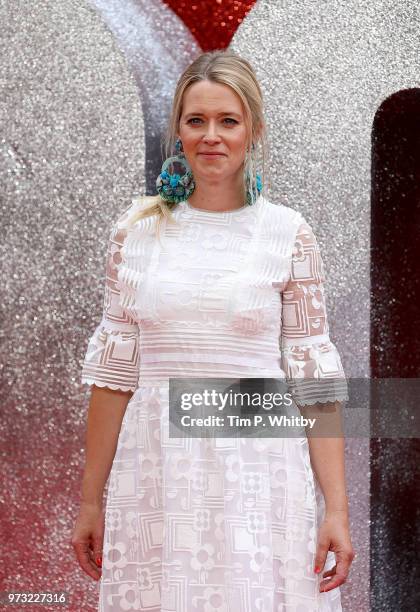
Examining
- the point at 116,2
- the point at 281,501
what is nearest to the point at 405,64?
the point at 116,2

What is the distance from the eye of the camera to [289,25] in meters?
1.56

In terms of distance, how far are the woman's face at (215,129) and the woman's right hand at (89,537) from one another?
0.44 meters

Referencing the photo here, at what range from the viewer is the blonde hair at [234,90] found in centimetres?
112

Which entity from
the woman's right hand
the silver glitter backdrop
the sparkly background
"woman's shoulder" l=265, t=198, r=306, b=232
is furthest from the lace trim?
the silver glitter backdrop

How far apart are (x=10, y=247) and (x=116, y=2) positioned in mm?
453

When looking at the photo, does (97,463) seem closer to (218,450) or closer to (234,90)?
(218,450)

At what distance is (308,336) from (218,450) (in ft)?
0.57

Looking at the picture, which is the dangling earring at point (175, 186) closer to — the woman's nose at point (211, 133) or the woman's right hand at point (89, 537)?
the woman's nose at point (211, 133)

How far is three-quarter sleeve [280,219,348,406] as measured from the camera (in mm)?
1090

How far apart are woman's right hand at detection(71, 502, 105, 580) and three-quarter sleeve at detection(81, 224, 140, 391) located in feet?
0.51

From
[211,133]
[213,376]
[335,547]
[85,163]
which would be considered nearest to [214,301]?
[213,376]

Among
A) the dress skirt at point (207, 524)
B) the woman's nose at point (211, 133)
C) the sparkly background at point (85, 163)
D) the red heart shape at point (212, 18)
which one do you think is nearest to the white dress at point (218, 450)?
the dress skirt at point (207, 524)

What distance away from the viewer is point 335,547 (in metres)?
1.06

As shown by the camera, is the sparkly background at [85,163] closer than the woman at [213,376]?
No
